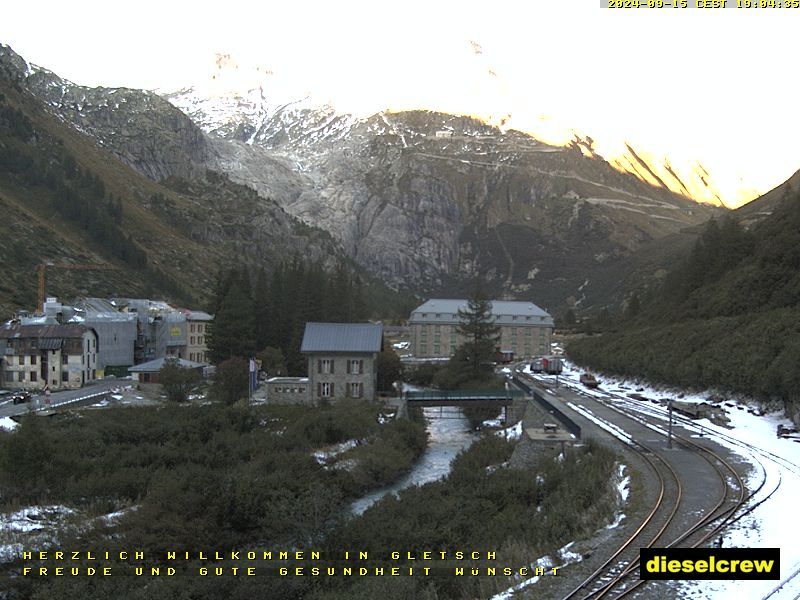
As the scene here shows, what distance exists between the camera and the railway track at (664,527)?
16.2 m

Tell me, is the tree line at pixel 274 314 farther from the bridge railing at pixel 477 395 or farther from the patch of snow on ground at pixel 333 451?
the patch of snow on ground at pixel 333 451

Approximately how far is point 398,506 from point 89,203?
143 meters

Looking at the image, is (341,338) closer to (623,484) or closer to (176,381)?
(176,381)

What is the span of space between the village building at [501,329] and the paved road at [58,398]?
5851 centimetres

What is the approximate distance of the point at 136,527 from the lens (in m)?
28.2

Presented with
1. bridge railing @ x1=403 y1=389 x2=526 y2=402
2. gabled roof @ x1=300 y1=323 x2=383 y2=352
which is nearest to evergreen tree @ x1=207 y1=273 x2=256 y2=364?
gabled roof @ x1=300 y1=323 x2=383 y2=352

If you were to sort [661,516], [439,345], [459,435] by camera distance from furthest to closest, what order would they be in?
[439,345]
[459,435]
[661,516]

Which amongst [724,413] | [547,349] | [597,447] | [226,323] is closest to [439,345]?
[547,349]

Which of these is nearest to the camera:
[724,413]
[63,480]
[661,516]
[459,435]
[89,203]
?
[661,516]

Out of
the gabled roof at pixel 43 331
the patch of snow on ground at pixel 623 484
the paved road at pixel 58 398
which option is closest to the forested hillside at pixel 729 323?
the patch of snow on ground at pixel 623 484

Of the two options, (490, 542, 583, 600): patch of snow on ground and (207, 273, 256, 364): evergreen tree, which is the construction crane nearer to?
(207, 273, 256, 364): evergreen tree

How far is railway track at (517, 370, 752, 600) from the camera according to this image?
53.2 feet

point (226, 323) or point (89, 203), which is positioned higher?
point (89, 203)

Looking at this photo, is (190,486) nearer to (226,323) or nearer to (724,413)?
(724,413)
